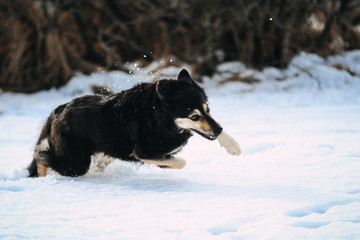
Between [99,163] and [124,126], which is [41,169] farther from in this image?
[124,126]

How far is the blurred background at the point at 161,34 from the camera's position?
11.9m

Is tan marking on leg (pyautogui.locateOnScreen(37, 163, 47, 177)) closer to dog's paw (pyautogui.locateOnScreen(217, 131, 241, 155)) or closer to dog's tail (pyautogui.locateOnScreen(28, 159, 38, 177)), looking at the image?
dog's tail (pyautogui.locateOnScreen(28, 159, 38, 177))

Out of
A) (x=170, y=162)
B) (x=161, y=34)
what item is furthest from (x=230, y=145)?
(x=161, y=34)

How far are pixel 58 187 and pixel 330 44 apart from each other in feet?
36.0

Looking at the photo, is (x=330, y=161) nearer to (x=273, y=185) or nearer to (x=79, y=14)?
(x=273, y=185)

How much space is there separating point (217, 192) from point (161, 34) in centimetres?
1016

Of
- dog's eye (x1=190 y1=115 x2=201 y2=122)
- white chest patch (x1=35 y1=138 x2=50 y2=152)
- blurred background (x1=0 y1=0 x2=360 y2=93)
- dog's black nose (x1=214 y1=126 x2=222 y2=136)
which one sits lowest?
white chest patch (x1=35 y1=138 x2=50 y2=152)

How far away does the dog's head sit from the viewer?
3.87 m

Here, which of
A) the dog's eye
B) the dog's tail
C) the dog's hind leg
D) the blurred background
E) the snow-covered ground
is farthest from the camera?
the blurred background

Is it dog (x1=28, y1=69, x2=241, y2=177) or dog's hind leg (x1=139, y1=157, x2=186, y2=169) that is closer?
dog (x1=28, y1=69, x2=241, y2=177)

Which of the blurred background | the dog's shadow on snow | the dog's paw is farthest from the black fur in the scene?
the blurred background

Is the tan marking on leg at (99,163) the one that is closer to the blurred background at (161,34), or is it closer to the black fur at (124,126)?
the black fur at (124,126)

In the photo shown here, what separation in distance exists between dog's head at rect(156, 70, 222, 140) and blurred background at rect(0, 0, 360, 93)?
8.15 m

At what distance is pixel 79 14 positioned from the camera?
1263cm
